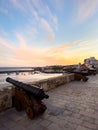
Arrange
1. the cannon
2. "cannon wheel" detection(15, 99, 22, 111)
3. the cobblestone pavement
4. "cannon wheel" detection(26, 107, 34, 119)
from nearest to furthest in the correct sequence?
the cobblestone pavement → the cannon → "cannon wheel" detection(26, 107, 34, 119) → "cannon wheel" detection(15, 99, 22, 111)

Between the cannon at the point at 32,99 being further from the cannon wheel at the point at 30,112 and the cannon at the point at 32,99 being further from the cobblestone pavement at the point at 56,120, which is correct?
the cobblestone pavement at the point at 56,120

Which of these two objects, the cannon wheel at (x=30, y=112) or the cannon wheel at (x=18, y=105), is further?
the cannon wheel at (x=18, y=105)

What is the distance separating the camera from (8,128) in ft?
7.88

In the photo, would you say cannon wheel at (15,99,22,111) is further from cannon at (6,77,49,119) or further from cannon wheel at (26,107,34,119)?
cannon wheel at (26,107,34,119)

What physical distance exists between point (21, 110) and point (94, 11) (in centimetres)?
840

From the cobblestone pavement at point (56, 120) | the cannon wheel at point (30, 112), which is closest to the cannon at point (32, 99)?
the cannon wheel at point (30, 112)

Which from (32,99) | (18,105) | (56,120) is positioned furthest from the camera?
(18,105)

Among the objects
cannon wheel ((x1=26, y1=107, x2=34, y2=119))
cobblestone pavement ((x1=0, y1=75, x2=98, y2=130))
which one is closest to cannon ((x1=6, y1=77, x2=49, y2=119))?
cannon wheel ((x1=26, y1=107, x2=34, y2=119))

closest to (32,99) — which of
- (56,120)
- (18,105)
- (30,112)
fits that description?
(30,112)

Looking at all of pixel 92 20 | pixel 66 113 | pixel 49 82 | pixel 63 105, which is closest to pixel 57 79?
pixel 49 82

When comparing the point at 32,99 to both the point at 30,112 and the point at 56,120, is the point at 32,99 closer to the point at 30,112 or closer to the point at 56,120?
the point at 30,112

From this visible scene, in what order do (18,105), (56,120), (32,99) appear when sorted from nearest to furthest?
(56,120), (32,99), (18,105)

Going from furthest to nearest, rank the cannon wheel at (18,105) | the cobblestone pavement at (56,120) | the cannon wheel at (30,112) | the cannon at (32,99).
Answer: the cannon wheel at (18,105) → the cannon wheel at (30,112) → the cannon at (32,99) → the cobblestone pavement at (56,120)

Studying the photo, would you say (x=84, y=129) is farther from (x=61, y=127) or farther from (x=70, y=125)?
(x=61, y=127)
